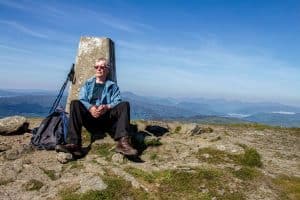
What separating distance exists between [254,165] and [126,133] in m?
4.95

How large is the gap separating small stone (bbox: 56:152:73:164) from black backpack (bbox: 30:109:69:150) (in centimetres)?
124

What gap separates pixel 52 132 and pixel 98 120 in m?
1.84

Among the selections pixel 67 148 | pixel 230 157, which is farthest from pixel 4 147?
pixel 230 157

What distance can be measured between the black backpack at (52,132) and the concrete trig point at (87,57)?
190 cm

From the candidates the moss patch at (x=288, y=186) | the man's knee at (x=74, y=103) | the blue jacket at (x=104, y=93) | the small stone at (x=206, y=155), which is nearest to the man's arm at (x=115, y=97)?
the blue jacket at (x=104, y=93)

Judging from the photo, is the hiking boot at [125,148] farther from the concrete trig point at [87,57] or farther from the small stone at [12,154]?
the concrete trig point at [87,57]

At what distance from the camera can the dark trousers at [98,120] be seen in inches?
495

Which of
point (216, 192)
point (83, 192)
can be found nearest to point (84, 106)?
point (83, 192)

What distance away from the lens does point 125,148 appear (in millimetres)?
12492

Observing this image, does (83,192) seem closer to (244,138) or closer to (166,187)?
(166,187)

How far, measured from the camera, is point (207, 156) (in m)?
13.7

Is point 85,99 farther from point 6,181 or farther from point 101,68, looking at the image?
point 6,181

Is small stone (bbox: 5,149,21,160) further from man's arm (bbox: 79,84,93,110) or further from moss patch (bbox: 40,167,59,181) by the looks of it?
man's arm (bbox: 79,84,93,110)

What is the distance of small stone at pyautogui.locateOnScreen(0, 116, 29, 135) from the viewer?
15539 mm
